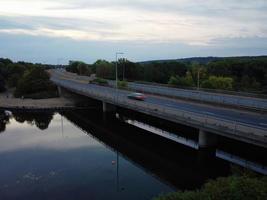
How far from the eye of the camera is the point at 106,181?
30859 mm

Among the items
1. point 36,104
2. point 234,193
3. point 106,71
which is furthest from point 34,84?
point 234,193

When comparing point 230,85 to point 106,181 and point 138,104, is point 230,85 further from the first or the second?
point 106,181

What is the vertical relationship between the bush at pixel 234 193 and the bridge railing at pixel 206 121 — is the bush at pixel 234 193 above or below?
below

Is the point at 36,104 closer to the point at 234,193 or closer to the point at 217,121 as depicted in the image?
the point at 217,121

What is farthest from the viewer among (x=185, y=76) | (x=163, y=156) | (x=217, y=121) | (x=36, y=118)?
(x=185, y=76)

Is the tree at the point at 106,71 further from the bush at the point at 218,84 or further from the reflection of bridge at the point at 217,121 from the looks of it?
the reflection of bridge at the point at 217,121

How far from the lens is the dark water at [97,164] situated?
2895 cm

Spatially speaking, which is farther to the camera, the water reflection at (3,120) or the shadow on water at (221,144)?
the water reflection at (3,120)

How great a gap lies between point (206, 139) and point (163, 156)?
5.75m

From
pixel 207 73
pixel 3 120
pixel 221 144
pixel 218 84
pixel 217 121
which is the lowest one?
pixel 3 120

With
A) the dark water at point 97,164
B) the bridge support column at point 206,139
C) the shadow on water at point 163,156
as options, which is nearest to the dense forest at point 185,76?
the shadow on water at point 163,156

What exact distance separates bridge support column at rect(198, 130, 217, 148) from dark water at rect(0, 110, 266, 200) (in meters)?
0.98

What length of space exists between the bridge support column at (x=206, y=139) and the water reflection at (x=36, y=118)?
105ft

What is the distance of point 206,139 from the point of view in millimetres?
37719
